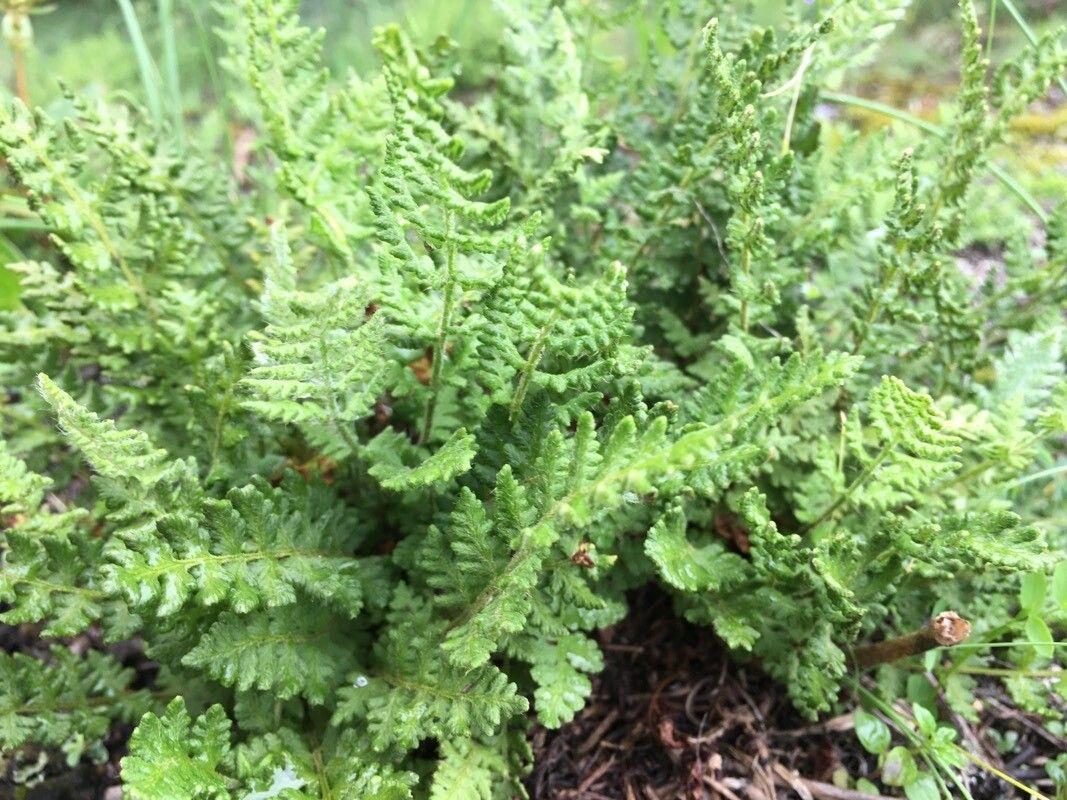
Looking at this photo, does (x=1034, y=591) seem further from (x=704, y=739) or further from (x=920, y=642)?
(x=704, y=739)

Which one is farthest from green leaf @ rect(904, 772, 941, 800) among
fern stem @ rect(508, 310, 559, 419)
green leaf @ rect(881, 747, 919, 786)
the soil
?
fern stem @ rect(508, 310, 559, 419)

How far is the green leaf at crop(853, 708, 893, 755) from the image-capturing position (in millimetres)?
1568

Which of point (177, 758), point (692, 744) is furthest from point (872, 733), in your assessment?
point (177, 758)

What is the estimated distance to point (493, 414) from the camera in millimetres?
1427

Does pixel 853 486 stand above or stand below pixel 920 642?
above

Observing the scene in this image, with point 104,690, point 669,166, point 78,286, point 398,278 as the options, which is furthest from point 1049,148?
point 104,690

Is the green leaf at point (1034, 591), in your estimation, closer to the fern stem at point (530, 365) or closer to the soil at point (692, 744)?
the soil at point (692, 744)

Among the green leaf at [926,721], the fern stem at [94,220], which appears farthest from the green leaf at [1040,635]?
the fern stem at [94,220]

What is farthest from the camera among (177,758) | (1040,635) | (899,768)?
(899,768)

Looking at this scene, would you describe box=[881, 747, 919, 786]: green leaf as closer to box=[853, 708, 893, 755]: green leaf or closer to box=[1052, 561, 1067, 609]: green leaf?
box=[853, 708, 893, 755]: green leaf

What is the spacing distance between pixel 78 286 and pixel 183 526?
2.45 ft

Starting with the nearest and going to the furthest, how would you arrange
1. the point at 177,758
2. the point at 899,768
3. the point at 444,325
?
1. the point at 177,758
2. the point at 444,325
3. the point at 899,768

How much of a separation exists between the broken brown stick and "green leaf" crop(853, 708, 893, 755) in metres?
0.10

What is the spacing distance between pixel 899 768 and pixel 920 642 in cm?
28
